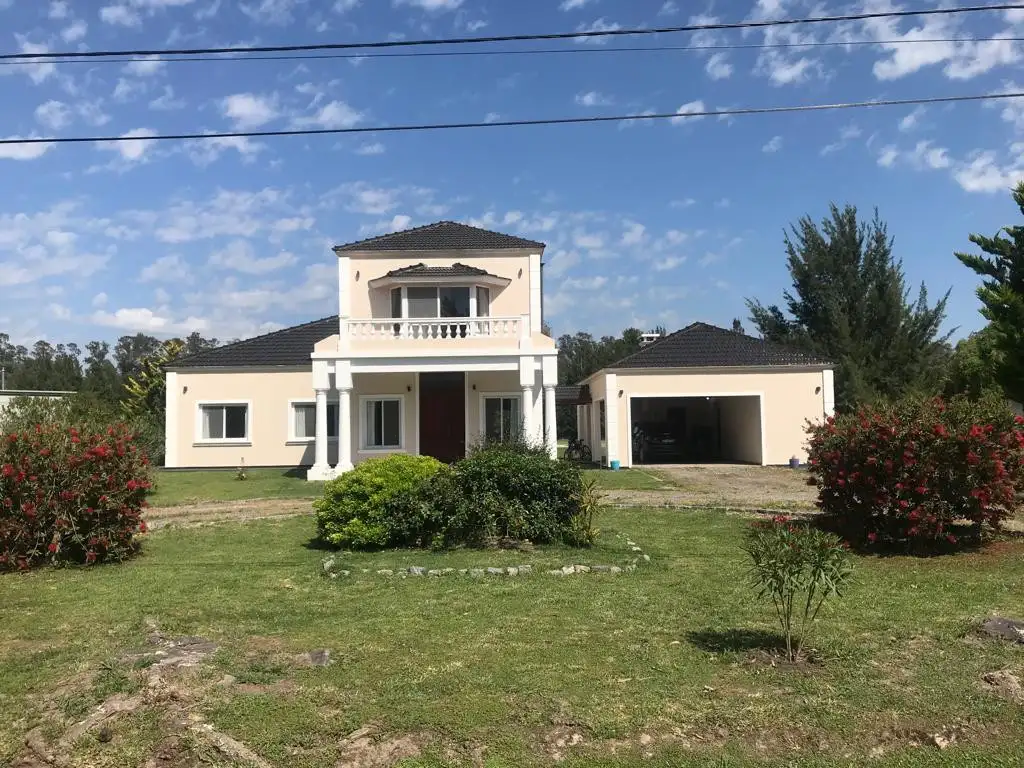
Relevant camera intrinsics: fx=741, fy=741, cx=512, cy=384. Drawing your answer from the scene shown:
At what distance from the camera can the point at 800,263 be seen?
35.9 m

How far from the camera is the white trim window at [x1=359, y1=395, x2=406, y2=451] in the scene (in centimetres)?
2336

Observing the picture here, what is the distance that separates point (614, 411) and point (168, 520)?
14787mm

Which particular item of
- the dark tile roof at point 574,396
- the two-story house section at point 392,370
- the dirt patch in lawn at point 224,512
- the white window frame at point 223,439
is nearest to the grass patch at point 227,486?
the dirt patch in lawn at point 224,512

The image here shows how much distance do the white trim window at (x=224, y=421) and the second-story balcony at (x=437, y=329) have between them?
712 cm

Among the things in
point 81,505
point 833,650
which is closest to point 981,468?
point 833,650

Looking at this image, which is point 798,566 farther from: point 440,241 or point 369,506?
point 440,241

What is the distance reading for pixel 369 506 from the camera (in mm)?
10016

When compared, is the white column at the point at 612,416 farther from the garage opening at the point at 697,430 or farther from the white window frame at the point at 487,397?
the white window frame at the point at 487,397

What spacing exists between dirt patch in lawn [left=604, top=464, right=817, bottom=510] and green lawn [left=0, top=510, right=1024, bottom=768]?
5.44m

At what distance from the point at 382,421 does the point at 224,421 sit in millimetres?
6298

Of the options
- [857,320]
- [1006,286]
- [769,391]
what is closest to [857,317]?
[857,320]

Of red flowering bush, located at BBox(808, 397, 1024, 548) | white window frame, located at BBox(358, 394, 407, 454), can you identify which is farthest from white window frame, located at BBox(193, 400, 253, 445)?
red flowering bush, located at BBox(808, 397, 1024, 548)

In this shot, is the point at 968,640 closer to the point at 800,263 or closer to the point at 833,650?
the point at 833,650

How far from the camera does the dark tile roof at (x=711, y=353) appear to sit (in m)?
24.8
